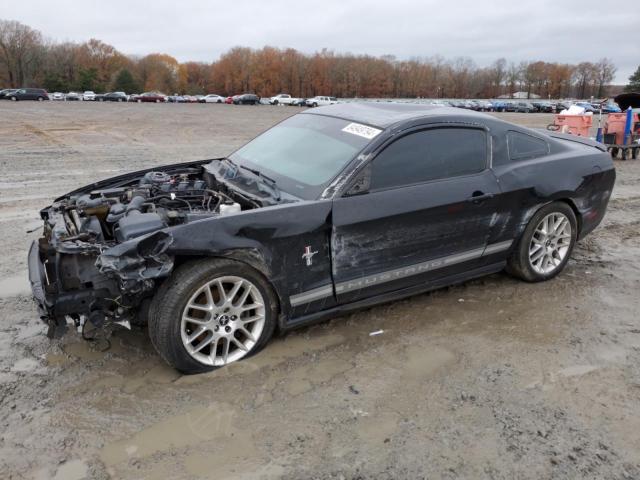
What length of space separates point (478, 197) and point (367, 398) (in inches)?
73.5

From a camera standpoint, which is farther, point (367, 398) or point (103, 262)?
point (367, 398)

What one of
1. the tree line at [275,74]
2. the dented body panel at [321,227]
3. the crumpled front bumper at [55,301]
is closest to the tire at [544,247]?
the dented body panel at [321,227]

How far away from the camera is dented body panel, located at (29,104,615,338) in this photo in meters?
3.06

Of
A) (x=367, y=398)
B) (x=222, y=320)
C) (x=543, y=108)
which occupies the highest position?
(x=543, y=108)

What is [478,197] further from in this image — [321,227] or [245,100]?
[245,100]

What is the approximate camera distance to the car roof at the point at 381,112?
4.03 m

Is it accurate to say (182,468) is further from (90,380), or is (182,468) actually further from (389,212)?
(389,212)

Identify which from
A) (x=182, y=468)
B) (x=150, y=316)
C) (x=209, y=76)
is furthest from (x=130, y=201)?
(x=209, y=76)

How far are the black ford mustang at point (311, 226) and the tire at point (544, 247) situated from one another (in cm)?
1

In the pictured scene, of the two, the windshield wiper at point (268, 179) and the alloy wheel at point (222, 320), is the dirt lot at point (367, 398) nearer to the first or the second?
the alloy wheel at point (222, 320)

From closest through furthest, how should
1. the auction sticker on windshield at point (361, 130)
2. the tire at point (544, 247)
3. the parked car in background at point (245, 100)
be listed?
the auction sticker on windshield at point (361, 130) < the tire at point (544, 247) < the parked car in background at point (245, 100)

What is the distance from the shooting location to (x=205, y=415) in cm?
291

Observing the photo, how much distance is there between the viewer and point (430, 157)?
397 centimetres

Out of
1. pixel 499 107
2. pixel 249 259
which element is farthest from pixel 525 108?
pixel 249 259
